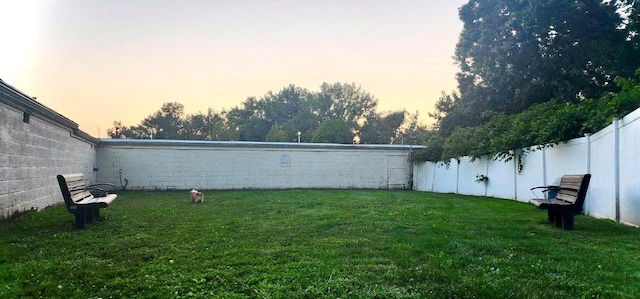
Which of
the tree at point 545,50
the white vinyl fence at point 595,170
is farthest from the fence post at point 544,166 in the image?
the tree at point 545,50

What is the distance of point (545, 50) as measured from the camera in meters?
17.8

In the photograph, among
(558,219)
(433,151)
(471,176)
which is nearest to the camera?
(558,219)

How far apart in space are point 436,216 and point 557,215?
177 centimetres

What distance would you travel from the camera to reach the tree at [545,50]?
53.4 ft

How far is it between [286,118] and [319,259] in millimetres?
44560

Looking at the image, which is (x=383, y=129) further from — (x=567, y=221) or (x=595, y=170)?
(x=567, y=221)

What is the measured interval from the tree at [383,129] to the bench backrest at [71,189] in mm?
39450

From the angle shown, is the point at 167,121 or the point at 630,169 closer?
the point at 630,169

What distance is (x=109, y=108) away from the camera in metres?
19.8

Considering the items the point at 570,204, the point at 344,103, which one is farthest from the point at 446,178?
the point at 344,103

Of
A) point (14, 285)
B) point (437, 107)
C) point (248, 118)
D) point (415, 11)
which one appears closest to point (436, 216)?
point (14, 285)

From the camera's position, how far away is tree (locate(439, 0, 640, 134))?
16.3 m

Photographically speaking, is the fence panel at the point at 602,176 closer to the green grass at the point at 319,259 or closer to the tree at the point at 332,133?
the green grass at the point at 319,259

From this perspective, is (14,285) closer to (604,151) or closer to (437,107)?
(604,151)
